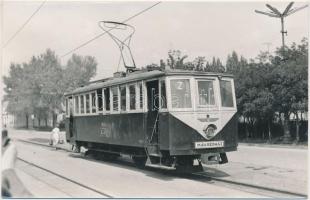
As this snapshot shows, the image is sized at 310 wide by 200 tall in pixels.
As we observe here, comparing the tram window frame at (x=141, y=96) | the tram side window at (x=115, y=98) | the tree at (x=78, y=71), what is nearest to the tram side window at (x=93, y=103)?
the tram side window at (x=115, y=98)

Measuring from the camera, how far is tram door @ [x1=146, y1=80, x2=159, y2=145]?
13.5m

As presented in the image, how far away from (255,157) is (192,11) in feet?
27.0

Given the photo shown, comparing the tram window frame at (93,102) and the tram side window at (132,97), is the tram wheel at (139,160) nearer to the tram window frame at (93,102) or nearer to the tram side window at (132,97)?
the tram side window at (132,97)

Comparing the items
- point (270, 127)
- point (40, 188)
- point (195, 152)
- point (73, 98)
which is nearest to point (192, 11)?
point (195, 152)

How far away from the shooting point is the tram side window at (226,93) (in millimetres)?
13586

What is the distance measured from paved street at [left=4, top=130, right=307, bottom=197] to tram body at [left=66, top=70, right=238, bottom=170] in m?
0.71

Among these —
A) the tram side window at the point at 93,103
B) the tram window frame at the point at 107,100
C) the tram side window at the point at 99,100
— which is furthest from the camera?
the tram side window at the point at 93,103

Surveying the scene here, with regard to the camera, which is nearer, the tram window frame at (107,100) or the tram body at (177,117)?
the tram body at (177,117)

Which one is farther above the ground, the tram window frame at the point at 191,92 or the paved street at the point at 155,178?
the tram window frame at the point at 191,92

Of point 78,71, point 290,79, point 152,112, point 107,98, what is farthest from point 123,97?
point 78,71

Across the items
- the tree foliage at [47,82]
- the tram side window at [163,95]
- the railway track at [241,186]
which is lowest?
the railway track at [241,186]

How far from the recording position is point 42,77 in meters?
52.9

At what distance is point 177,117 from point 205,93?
1158 millimetres

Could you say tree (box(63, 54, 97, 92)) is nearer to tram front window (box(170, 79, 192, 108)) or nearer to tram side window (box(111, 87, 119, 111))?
tram side window (box(111, 87, 119, 111))
